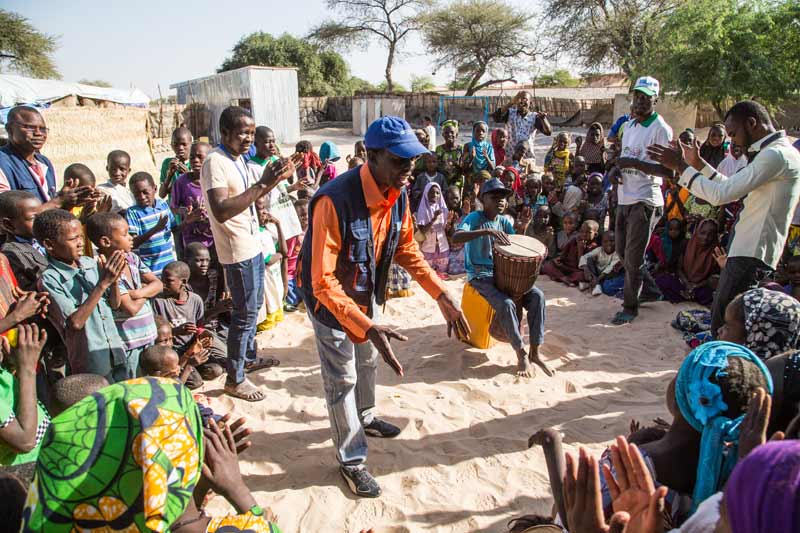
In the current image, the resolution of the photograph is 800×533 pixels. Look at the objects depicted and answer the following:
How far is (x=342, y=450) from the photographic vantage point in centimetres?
299

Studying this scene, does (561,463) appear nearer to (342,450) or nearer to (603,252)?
(342,450)

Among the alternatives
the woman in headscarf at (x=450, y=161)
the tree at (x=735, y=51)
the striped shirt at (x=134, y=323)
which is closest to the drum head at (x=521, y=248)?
the striped shirt at (x=134, y=323)

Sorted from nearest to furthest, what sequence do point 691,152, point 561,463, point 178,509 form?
1. point 178,509
2. point 561,463
3. point 691,152

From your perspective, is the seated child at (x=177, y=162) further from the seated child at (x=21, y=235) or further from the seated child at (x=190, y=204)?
the seated child at (x=21, y=235)

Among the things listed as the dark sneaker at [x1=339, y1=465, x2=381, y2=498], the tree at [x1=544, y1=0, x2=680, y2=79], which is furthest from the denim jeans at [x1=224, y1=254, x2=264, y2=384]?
the tree at [x1=544, y1=0, x2=680, y2=79]

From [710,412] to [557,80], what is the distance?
43.4 metres

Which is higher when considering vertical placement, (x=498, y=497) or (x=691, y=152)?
(x=691, y=152)

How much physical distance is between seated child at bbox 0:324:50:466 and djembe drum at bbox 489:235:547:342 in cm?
326

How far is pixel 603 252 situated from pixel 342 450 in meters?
4.60

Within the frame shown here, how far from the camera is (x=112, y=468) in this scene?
1.46 meters

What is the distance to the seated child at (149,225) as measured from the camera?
4605 mm

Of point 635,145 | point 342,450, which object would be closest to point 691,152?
point 635,145

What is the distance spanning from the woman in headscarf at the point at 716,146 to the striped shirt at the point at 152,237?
6.39 metres

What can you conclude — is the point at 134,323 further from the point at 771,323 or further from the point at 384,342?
the point at 771,323
